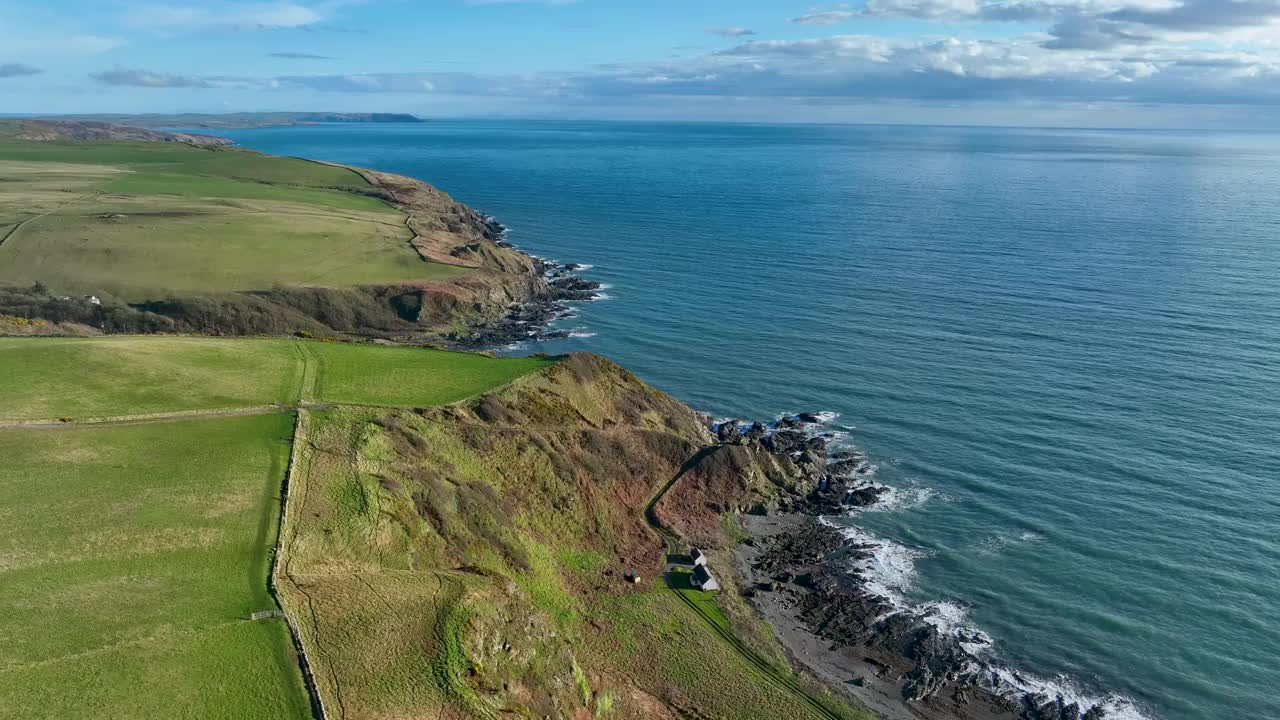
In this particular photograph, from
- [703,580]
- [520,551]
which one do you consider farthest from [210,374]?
[703,580]

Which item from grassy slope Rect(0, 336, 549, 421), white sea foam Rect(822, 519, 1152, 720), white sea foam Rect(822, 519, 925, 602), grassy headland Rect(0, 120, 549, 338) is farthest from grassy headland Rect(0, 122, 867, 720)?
grassy headland Rect(0, 120, 549, 338)

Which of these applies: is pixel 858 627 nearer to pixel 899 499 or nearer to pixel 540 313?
pixel 899 499

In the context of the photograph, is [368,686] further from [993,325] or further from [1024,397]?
[993,325]

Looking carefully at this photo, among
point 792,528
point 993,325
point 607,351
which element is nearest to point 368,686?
point 792,528

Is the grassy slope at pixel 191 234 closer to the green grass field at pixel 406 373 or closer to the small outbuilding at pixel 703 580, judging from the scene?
the green grass field at pixel 406 373

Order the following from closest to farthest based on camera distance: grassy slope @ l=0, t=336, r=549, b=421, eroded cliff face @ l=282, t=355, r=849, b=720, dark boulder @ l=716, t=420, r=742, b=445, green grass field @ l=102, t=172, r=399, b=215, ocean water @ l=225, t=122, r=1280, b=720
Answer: eroded cliff face @ l=282, t=355, r=849, b=720 < ocean water @ l=225, t=122, r=1280, b=720 < grassy slope @ l=0, t=336, r=549, b=421 < dark boulder @ l=716, t=420, r=742, b=445 < green grass field @ l=102, t=172, r=399, b=215

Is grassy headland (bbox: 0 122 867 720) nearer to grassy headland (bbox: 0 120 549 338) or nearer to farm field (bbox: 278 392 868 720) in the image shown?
farm field (bbox: 278 392 868 720)
